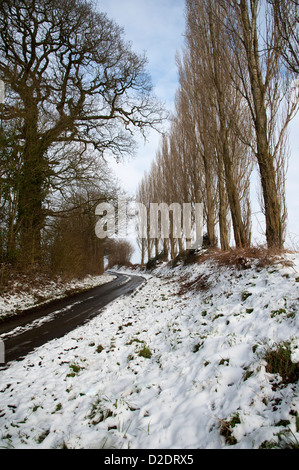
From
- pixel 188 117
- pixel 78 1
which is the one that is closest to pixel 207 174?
pixel 188 117

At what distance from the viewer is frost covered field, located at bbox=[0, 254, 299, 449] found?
2047 millimetres

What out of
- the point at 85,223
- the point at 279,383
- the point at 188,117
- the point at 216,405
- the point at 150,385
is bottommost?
the point at 150,385

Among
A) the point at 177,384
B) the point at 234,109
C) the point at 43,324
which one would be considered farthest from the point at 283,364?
the point at 234,109

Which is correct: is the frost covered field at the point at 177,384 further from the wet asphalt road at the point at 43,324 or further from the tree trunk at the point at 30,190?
the tree trunk at the point at 30,190

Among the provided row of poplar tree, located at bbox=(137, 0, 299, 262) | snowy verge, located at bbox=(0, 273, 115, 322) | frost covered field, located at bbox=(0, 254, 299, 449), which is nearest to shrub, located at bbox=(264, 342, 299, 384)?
frost covered field, located at bbox=(0, 254, 299, 449)

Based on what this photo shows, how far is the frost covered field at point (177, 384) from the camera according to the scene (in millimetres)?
2047

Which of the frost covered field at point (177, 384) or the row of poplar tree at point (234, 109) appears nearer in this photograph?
the frost covered field at point (177, 384)

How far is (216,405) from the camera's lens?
2.30 metres

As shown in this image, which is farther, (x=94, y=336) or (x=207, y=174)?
(x=207, y=174)

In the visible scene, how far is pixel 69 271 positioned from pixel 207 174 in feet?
35.6

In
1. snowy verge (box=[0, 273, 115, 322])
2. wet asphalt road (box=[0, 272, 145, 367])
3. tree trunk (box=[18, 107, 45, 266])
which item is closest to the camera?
wet asphalt road (box=[0, 272, 145, 367])

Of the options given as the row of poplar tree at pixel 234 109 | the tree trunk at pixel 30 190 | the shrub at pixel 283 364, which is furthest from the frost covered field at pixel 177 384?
the tree trunk at pixel 30 190

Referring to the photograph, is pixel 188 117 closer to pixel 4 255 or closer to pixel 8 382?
pixel 4 255

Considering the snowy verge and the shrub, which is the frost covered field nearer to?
the shrub
